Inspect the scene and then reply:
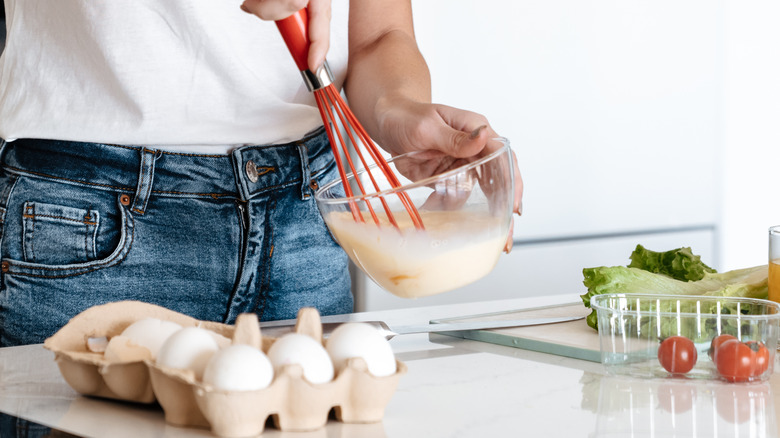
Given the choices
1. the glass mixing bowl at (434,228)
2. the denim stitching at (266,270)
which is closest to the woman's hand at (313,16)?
the glass mixing bowl at (434,228)

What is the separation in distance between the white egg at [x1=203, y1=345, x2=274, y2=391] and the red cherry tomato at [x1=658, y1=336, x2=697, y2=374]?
0.35 metres

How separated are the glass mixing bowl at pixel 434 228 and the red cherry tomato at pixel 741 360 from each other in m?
0.20

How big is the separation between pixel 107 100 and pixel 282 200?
221 millimetres

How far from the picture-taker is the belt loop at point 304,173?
3.41 ft

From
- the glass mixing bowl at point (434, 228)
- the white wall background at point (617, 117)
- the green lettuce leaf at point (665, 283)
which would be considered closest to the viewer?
the glass mixing bowl at point (434, 228)

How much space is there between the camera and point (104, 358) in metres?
0.58

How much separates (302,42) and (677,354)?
0.39m

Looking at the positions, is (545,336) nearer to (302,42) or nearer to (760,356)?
(760,356)

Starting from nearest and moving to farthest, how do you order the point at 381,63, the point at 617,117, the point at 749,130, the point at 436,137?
the point at 436,137, the point at 381,63, the point at 617,117, the point at 749,130

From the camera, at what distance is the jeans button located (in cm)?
99

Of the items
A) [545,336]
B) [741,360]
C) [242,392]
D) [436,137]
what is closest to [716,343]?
[741,360]

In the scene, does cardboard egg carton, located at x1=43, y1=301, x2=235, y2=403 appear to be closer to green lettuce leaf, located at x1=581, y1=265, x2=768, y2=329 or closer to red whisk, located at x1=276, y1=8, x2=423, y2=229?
red whisk, located at x1=276, y1=8, x2=423, y2=229

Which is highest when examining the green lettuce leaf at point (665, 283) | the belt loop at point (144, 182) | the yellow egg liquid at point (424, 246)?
the belt loop at point (144, 182)

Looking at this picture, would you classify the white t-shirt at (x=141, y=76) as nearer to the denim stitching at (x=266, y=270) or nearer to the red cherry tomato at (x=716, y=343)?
the denim stitching at (x=266, y=270)
